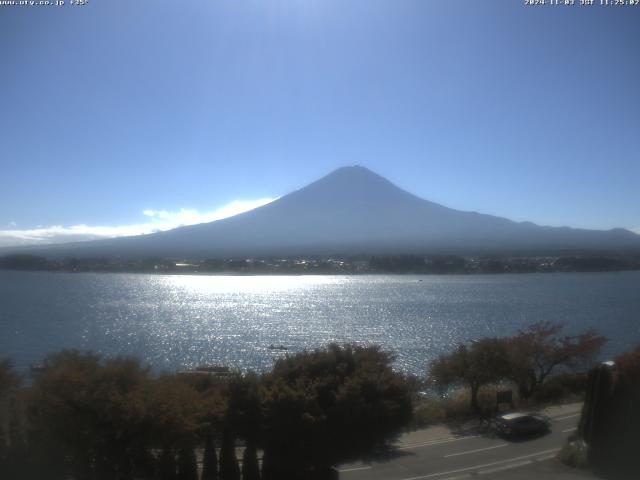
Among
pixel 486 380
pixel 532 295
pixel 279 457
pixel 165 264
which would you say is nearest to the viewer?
pixel 279 457

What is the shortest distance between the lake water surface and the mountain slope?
1006 inches

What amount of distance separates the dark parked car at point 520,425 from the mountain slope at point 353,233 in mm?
71509

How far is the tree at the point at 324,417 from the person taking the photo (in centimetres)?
647

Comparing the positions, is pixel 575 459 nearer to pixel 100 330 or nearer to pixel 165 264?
pixel 100 330

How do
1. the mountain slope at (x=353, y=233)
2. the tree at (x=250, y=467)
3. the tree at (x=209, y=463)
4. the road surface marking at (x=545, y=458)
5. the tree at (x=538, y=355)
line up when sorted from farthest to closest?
the mountain slope at (x=353, y=233), the tree at (x=538, y=355), the road surface marking at (x=545, y=458), the tree at (x=250, y=467), the tree at (x=209, y=463)

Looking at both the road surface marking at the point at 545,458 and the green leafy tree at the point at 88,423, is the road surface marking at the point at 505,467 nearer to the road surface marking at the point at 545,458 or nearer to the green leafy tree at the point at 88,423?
the road surface marking at the point at 545,458

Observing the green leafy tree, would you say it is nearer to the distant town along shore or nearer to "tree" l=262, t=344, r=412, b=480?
"tree" l=262, t=344, r=412, b=480

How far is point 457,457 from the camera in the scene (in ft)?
25.5

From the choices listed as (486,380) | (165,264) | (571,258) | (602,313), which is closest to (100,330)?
(486,380)

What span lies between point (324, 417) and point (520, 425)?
370 cm

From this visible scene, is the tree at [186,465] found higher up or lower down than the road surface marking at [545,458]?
higher up

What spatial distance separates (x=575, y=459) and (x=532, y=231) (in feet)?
346

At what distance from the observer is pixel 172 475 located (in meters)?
6.12

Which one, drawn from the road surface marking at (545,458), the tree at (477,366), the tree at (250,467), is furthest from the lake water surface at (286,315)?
the tree at (250,467)
